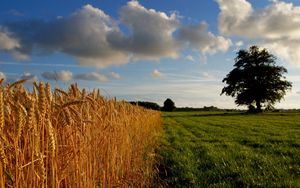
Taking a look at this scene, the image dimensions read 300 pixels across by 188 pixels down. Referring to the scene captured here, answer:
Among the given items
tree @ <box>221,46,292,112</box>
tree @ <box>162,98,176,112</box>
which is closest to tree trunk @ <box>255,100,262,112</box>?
tree @ <box>221,46,292,112</box>

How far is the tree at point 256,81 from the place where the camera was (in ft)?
214

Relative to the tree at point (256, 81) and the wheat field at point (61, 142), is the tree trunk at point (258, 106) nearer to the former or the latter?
the tree at point (256, 81)

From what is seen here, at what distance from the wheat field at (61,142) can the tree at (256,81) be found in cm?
5951

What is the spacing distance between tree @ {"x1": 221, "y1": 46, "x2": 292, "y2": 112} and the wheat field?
195 ft

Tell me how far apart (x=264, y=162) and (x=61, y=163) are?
6823mm

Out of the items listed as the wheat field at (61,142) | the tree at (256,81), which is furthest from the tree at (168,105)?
the wheat field at (61,142)

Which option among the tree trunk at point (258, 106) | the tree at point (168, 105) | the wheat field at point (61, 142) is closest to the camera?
the wheat field at point (61, 142)

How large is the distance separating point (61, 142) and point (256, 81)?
65407 millimetres

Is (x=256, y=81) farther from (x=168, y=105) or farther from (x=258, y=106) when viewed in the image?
(x=168, y=105)

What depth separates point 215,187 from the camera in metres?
7.09

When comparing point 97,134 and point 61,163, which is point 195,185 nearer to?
point 97,134

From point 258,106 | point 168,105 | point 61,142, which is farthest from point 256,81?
point 61,142

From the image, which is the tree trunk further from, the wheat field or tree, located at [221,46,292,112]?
the wheat field

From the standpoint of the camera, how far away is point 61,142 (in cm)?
432
